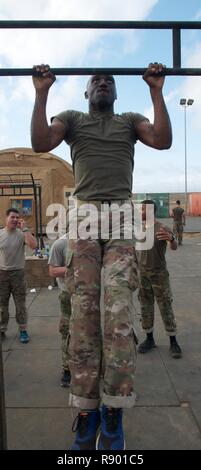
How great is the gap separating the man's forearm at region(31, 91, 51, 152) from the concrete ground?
6.18 feet

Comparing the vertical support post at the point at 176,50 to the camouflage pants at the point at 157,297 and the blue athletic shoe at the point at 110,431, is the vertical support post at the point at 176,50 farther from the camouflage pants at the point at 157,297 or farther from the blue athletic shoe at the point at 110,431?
the camouflage pants at the point at 157,297

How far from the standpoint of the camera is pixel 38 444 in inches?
100

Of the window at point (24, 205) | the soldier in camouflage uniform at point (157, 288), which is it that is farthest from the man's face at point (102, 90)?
the window at point (24, 205)

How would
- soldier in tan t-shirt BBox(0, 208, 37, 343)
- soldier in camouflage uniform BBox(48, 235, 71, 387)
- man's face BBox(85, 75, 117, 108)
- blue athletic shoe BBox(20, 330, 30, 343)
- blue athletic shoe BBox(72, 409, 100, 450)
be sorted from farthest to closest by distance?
soldier in tan t-shirt BBox(0, 208, 37, 343) < blue athletic shoe BBox(20, 330, 30, 343) < soldier in camouflage uniform BBox(48, 235, 71, 387) < man's face BBox(85, 75, 117, 108) < blue athletic shoe BBox(72, 409, 100, 450)

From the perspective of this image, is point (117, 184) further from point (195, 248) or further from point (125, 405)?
point (195, 248)

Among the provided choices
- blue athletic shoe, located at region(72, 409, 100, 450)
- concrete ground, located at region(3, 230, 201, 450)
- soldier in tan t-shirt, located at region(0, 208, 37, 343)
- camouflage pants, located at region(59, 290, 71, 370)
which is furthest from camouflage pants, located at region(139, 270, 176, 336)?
blue athletic shoe, located at region(72, 409, 100, 450)

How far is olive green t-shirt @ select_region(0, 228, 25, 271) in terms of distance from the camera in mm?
5180

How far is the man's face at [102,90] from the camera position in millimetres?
2426

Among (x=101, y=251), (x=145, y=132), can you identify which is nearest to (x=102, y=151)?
(x=145, y=132)

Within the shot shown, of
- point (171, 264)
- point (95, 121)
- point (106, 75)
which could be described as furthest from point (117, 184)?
point (171, 264)

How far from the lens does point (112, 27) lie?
2258mm

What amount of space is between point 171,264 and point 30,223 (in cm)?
1014

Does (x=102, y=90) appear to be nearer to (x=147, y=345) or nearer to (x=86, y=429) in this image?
(x=86, y=429)

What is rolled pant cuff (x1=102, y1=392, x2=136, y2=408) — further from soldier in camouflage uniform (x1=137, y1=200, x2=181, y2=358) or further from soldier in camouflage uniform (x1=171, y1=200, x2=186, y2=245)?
soldier in camouflage uniform (x1=171, y1=200, x2=186, y2=245)
